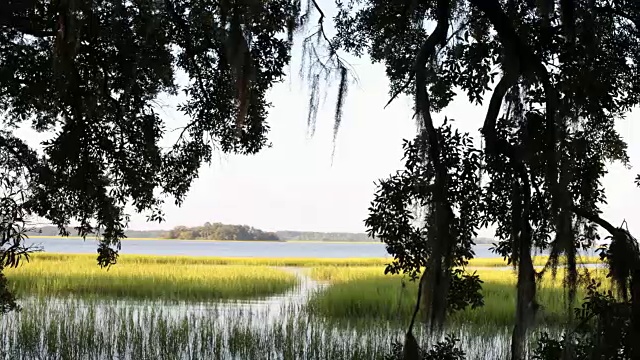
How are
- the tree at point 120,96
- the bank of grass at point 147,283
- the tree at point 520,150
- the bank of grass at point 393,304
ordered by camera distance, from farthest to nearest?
the bank of grass at point 147,283 < the bank of grass at point 393,304 < the tree at point 120,96 < the tree at point 520,150

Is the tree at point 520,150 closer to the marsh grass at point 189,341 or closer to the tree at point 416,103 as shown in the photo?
the tree at point 416,103

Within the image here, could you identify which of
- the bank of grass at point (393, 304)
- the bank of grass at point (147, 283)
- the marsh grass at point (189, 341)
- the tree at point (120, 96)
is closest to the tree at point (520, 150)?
the tree at point (120, 96)

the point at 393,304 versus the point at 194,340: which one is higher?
the point at 393,304

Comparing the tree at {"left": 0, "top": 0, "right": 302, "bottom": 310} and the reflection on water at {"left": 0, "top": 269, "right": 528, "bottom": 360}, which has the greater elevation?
the tree at {"left": 0, "top": 0, "right": 302, "bottom": 310}

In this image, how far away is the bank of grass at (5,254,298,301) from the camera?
566 inches

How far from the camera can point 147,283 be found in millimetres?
15633

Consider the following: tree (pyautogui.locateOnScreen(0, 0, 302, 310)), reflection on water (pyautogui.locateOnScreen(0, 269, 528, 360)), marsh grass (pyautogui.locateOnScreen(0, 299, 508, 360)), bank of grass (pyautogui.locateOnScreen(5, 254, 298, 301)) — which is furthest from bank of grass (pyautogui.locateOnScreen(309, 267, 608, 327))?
tree (pyautogui.locateOnScreen(0, 0, 302, 310))

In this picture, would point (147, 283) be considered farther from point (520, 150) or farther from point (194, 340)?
point (520, 150)

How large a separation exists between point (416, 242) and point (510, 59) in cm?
135

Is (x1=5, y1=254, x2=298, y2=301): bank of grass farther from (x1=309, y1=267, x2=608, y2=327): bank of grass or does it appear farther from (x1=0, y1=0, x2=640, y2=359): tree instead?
(x1=0, y1=0, x2=640, y2=359): tree

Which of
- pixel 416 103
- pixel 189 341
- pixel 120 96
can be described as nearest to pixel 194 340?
pixel 189 341

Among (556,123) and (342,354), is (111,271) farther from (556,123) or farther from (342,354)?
(556,123)

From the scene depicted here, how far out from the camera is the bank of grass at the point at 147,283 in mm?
14367

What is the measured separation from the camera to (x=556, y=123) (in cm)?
387
